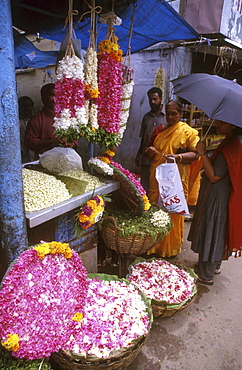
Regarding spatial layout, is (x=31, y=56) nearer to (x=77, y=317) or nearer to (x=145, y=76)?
(x=145, y=76)

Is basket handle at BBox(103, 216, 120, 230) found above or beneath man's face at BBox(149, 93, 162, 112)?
beneath

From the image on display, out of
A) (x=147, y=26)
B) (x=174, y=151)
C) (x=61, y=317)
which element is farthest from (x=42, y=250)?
(x=147, y=26)

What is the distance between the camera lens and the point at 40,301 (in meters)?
1.79

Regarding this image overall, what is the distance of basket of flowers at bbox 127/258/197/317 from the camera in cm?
273

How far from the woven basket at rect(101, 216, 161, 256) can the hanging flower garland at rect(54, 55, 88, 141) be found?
1019 millimetres

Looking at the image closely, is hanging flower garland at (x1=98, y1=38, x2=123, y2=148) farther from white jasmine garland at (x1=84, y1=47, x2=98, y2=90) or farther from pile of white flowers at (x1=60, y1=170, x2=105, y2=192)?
pile of white flowers at (x1=60, y1=170, x2=105, y2=192)

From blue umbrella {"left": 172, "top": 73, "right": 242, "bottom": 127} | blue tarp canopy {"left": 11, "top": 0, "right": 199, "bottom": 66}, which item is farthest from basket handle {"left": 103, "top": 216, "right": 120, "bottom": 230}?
blue tarp canopy {"left": 11, "top": 0, "right": 199, "bottom": 66}

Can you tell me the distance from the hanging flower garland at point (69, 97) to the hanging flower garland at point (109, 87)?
360 millimetres

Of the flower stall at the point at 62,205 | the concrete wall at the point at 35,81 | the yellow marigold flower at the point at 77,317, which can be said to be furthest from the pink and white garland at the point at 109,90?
the concrete wall at the point at 35,81

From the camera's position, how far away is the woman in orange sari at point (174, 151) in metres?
3.76

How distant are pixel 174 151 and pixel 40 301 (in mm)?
2711

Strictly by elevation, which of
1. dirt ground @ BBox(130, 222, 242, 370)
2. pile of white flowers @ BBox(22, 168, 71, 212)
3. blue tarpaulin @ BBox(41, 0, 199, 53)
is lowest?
dirt ground @ BBox(130, 222, 242, 370)

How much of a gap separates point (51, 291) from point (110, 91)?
6.55 ft

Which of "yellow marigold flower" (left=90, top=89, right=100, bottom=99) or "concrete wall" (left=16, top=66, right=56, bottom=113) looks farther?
"concrete wall" (left=16, top=66, right=56, bottom=113)
